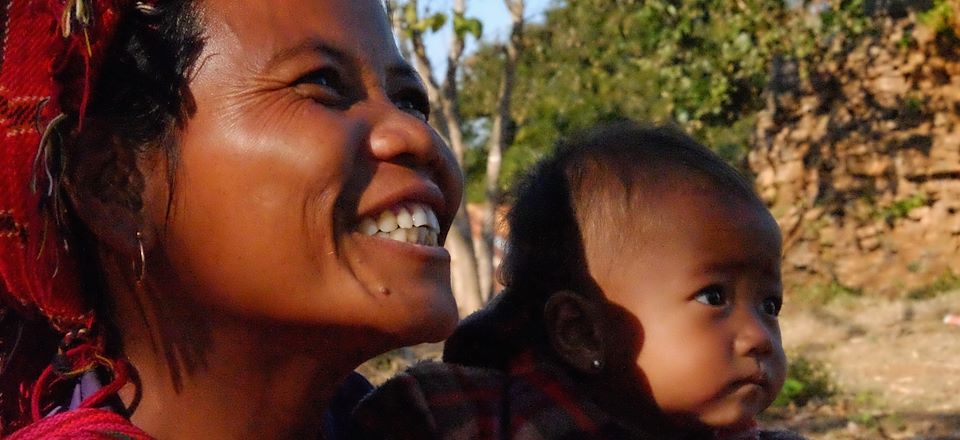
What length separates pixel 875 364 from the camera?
8312 millimetres

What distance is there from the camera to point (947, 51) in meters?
10.6

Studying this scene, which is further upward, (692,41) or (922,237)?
(692,41)

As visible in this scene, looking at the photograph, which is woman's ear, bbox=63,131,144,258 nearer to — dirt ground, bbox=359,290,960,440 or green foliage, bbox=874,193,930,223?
dirt ground, bbox=359,290,960,440

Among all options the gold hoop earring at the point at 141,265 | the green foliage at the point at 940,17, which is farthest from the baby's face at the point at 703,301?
the green foliage at the point at 940,17

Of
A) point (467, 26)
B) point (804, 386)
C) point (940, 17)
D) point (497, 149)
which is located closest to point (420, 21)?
point (467, 26)

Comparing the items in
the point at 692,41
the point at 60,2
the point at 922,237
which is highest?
the point at 60,2

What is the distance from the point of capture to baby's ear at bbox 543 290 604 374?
2.09 metres

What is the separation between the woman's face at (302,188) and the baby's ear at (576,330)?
565mm

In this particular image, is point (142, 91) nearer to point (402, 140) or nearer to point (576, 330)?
point (402, 140)

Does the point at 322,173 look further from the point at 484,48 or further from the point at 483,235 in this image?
the point at 484,48

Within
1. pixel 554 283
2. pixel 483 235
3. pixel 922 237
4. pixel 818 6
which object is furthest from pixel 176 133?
pixel 922 237

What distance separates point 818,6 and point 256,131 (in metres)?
9.77

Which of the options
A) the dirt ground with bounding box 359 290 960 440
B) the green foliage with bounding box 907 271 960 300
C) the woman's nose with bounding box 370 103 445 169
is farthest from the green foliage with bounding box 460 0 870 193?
the woman's nose with bounding box 370 103 445 169

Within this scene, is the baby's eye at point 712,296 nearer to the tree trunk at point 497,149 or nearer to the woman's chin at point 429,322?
the woman's chin at point 429,322
